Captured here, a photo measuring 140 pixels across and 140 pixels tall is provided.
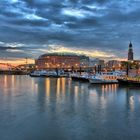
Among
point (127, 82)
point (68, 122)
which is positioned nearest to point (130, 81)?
point (127, 82)

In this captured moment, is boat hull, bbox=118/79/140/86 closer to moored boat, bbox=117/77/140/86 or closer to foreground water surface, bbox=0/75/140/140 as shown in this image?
moored boat, bbox=117/77/140/86

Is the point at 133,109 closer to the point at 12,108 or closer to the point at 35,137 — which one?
the point at 12,108

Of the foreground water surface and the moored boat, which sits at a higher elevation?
the moored boat

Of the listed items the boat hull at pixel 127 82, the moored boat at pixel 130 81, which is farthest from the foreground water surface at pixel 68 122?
the moored boat at pixel 130 81

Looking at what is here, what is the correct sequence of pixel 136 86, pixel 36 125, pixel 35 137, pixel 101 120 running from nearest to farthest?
pixel 35 137 → pixel 36 125 → pixel 101 120 → pixel 136 86

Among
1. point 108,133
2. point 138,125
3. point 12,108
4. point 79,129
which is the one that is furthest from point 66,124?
point 12,108

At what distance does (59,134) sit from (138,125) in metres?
5.61

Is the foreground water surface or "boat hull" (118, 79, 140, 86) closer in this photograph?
the foreground water surface

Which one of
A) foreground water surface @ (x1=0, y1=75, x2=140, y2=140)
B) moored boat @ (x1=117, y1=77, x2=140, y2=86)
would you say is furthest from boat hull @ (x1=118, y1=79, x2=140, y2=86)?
foreground water surface @ (x1=0, y1=75, x2=140, y2=140)

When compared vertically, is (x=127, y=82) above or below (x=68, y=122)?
above

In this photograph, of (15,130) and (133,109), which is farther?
(133,109)

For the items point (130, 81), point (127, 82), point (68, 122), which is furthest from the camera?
point (127, 82)

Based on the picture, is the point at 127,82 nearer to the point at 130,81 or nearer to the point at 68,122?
the point at 130,81

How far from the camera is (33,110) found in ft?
90.4
